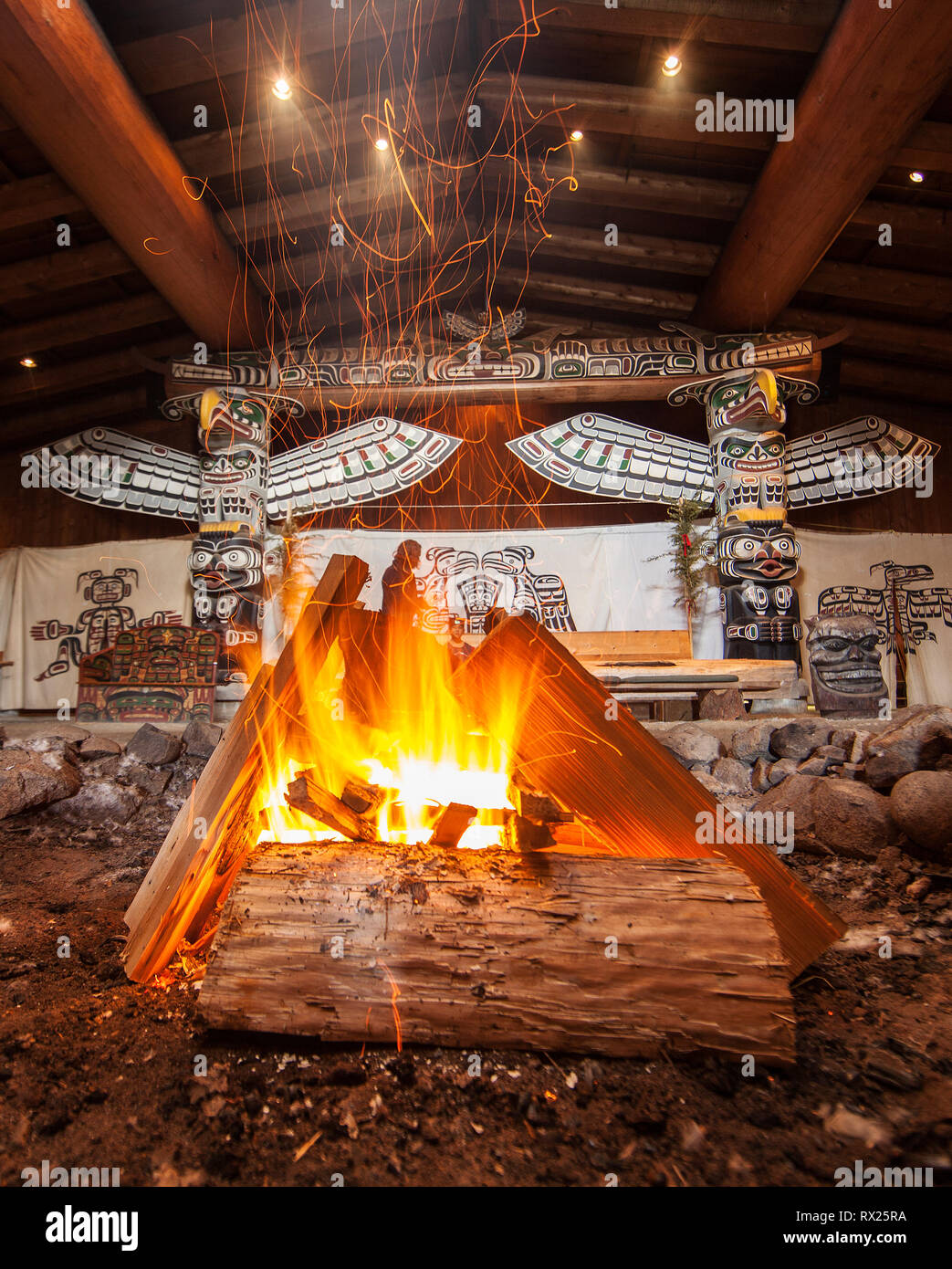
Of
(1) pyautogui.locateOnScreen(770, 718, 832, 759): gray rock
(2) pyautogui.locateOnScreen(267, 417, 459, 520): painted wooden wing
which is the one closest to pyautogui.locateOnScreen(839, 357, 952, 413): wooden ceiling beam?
(2) pyautogui.locateOnScreen(267, 417, 459, 520): painted wooden wing

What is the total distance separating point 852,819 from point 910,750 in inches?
23.6

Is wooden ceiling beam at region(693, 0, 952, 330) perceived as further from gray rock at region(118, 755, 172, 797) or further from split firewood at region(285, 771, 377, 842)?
gray rock at region(118, 755, 172, 797)

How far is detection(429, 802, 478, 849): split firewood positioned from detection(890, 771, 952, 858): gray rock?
7.36 ft

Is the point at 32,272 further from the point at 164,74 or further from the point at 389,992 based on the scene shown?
the point at 389,992

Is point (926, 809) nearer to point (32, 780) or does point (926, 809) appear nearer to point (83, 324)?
point (32, 780)

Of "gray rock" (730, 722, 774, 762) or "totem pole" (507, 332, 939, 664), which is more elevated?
"totem pole" (507, 332, 939, 664)

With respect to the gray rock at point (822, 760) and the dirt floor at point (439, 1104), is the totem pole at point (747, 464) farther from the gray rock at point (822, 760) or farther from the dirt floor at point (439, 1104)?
the dirt floor at point (439, 1104)

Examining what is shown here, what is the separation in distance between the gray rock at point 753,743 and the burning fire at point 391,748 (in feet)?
9.12

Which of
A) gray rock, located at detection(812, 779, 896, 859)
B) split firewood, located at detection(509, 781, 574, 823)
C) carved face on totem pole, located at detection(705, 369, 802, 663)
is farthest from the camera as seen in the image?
carved face on totem pole, located at detection(705, 369, 802, 663)

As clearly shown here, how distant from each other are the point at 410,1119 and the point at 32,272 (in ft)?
27.5

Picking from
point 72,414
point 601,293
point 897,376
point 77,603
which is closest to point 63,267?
point 72,414

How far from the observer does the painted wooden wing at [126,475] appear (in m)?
8.07

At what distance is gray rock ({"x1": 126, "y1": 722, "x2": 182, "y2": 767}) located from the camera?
14.7ft

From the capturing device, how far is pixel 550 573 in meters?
8.20
